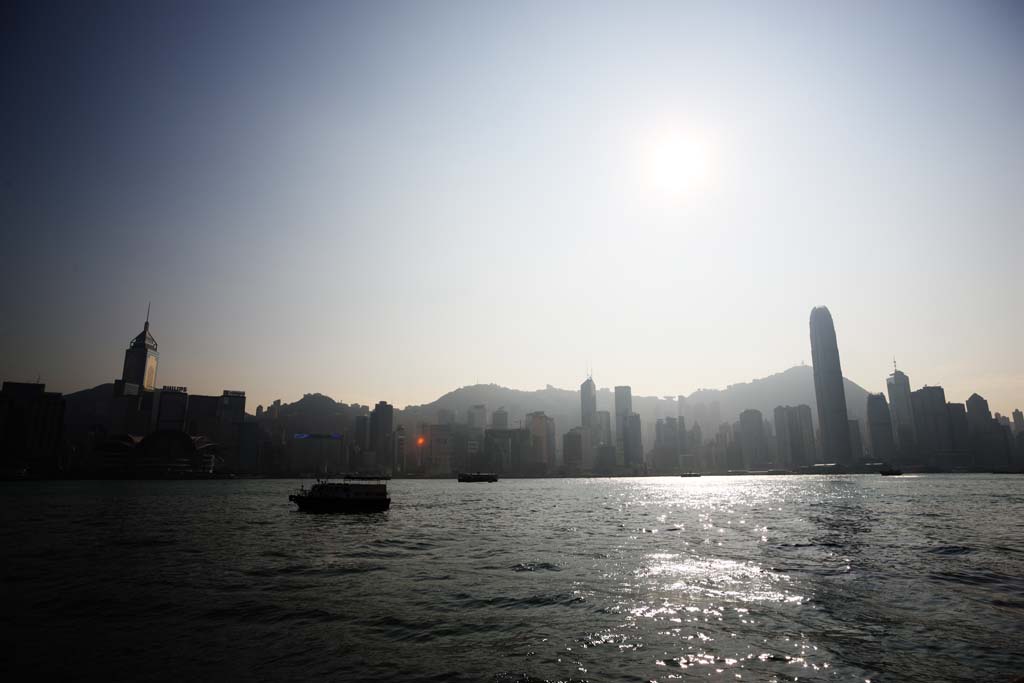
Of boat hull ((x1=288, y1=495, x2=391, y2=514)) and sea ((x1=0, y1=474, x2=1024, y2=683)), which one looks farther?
boat hull ((x1=288, y1=495, x2=391, y2=514))

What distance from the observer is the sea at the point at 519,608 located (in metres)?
17.2

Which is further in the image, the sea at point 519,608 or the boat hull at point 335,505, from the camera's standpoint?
the boat hull at point 335,505

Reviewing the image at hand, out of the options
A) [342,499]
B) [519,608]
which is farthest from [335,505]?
[519,608]

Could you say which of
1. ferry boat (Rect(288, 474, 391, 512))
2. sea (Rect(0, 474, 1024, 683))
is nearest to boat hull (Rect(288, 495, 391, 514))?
ferry boat (Rect(288, 474, 391, 512))

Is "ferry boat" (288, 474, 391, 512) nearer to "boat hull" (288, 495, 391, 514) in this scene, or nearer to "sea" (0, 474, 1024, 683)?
"boat hull" (288, 495, 391, 514)

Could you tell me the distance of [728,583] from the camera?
28.8 meters

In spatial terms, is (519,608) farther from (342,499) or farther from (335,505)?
(335,505)

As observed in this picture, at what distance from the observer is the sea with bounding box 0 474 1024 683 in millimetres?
17156

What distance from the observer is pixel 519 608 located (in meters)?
24.2

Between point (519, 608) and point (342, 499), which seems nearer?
point (519, 608)

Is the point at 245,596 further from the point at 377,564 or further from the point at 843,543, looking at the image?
the point at 843,543

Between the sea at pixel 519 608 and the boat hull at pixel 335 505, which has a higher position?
the sea at pixel 519 608

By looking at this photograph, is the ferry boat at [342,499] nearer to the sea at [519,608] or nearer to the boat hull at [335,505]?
the boat hull at [335,505]

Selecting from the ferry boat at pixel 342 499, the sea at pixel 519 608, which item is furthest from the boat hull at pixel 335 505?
the sea at pixel 519 608
